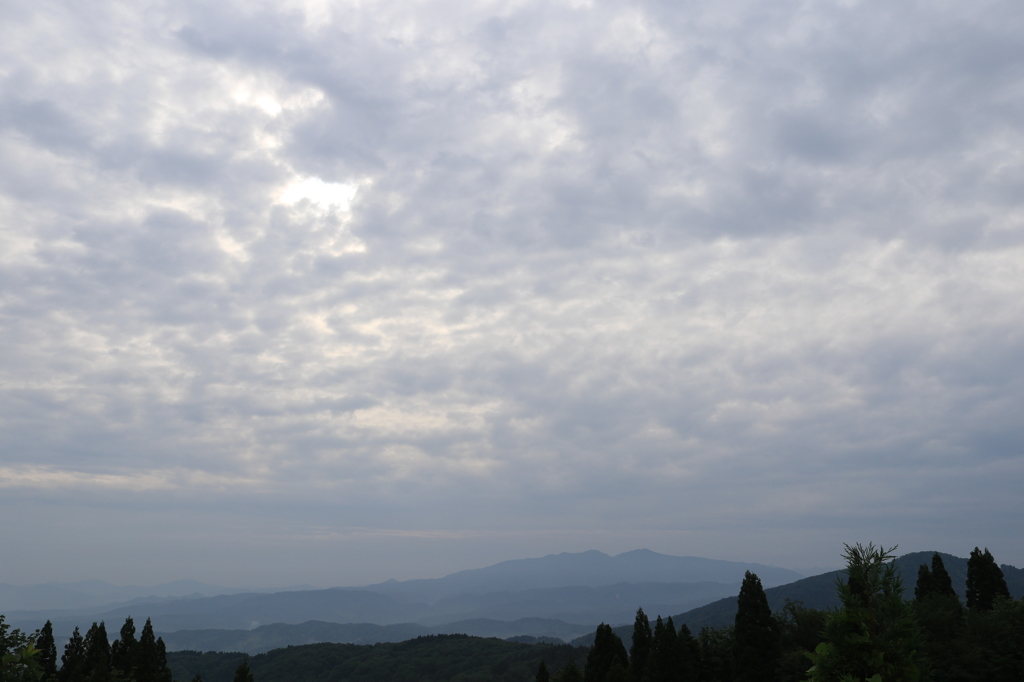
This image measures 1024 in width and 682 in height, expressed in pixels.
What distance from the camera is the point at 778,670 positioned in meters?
64.9

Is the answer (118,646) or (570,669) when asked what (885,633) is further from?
(118,646)

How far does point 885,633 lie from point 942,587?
266 feet

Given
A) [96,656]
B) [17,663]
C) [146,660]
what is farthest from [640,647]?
[96,656]

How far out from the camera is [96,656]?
74.3 metres

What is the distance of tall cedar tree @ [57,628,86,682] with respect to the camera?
70125 mm

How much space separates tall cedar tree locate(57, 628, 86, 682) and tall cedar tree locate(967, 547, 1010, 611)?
106085mm

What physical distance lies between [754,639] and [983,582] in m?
39.5

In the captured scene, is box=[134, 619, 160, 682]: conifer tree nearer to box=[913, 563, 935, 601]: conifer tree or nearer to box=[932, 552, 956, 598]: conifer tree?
box=[913, 563, 935, 601]: conifer tree

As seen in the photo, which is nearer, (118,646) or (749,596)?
(749,596)

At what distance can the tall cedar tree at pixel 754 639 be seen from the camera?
64562mm

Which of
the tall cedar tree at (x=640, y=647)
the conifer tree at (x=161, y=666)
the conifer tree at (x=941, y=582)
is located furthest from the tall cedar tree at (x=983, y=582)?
the conifer tree at (x=161, y=666)

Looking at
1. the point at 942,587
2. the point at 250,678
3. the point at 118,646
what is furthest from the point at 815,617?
the point at 118,646

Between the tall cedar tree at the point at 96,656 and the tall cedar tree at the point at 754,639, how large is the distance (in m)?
64.8

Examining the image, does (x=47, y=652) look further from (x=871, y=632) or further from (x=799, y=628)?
(x=799, y=628)
